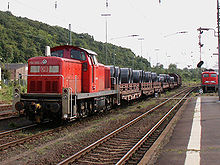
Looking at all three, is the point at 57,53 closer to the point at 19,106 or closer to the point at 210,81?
the point at 19,106

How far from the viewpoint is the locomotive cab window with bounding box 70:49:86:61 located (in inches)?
455

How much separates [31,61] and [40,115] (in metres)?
2.39

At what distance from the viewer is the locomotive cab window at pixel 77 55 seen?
1156 cm

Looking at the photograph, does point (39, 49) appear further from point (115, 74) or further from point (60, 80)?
point (60, 80)

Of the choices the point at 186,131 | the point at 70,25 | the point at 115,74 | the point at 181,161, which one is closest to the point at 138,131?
the point at 186,131

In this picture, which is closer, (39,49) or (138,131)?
(138,131)

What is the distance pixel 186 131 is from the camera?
9.36 metres

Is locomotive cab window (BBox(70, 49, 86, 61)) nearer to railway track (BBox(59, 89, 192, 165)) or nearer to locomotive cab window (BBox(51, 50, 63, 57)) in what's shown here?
locomotive cab window (BBox(51, 50, 63, 57))

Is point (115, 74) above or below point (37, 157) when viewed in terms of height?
above

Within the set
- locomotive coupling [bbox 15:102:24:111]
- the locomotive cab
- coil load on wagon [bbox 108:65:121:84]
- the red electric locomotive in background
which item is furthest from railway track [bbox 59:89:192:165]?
the red electric locomotive in background

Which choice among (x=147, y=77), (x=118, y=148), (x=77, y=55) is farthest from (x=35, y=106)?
(x=147, y=77)

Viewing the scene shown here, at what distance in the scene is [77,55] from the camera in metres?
11.7

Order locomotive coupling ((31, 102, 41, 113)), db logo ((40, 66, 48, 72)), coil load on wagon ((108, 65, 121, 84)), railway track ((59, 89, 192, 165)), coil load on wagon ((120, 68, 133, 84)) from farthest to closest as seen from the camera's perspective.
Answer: coil load on wagon ((120, 68, 133, 84)) → coil load on wagon ((108, 65, 121, 84)) → db logo ((40, 66, 48, 72)) → locomotive coupling ((31, 102, 41, 113)) → railway track ((59, 89, 192, 165))

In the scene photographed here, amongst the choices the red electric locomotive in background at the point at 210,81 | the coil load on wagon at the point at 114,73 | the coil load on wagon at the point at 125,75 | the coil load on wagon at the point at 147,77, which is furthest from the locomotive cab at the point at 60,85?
the red electric locomotive in background at the point at 210,81
